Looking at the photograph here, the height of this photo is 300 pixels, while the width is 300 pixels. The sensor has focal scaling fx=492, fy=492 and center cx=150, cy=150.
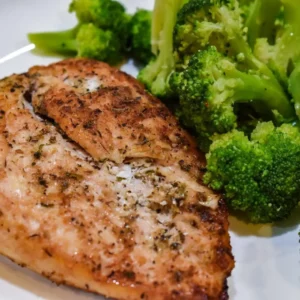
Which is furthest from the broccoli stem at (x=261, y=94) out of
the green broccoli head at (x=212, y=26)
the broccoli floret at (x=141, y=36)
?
the broccoli floret at (x=141, y=36)

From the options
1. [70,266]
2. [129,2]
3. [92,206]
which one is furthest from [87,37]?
[70,266]

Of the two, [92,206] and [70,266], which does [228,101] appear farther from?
[70,266]

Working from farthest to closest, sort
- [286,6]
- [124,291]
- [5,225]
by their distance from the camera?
[286,6], [5,225], [124,291]

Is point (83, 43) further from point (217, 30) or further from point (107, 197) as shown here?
point (107, 197)

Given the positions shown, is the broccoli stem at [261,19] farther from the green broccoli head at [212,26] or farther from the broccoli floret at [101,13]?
the broccoli floret at [101,13]

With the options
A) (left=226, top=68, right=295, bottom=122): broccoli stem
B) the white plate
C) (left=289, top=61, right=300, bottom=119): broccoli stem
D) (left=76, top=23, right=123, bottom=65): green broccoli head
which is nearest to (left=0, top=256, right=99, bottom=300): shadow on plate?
the white plate

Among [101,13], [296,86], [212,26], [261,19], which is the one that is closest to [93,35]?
[101,13]
